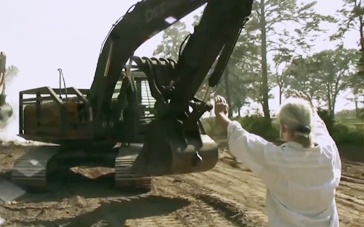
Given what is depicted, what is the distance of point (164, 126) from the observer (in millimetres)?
7184

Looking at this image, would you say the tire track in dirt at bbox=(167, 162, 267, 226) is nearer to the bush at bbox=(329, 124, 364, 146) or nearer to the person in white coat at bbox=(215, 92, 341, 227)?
the person in white coat at bbox=(215, 92, 341, 227)

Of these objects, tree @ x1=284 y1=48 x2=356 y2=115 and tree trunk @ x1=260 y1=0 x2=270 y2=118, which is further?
tree @ x1=284 y1=48 x2=356 y2=115

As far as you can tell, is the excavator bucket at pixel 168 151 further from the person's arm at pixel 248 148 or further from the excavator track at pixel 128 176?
the person's arm at pixel 248 148

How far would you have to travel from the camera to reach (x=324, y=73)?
112 feet

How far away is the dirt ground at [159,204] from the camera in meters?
6.96

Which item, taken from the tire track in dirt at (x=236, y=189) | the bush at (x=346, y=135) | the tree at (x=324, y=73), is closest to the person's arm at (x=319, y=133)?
the tire track in dirt at (x=236, y=189)

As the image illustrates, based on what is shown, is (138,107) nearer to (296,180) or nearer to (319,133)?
(319,133)

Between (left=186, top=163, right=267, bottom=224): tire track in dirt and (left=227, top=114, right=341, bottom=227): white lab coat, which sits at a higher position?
(left=227, top=114, right=341, bottom=227): white lab coat

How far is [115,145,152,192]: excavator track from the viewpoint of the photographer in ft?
28.8

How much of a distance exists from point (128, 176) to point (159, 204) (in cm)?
94

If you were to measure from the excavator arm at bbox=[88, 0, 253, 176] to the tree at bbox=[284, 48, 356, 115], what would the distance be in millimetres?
17123

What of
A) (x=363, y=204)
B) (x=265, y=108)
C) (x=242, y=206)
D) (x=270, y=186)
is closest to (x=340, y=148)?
(x=265, y=108)

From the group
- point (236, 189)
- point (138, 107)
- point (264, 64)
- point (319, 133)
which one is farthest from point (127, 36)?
point (264, 64)

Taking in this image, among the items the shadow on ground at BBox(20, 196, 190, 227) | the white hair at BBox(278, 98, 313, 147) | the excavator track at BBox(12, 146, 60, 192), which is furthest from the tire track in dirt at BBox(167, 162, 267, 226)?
the white hair at BBox(278, 98, 313, 147)
